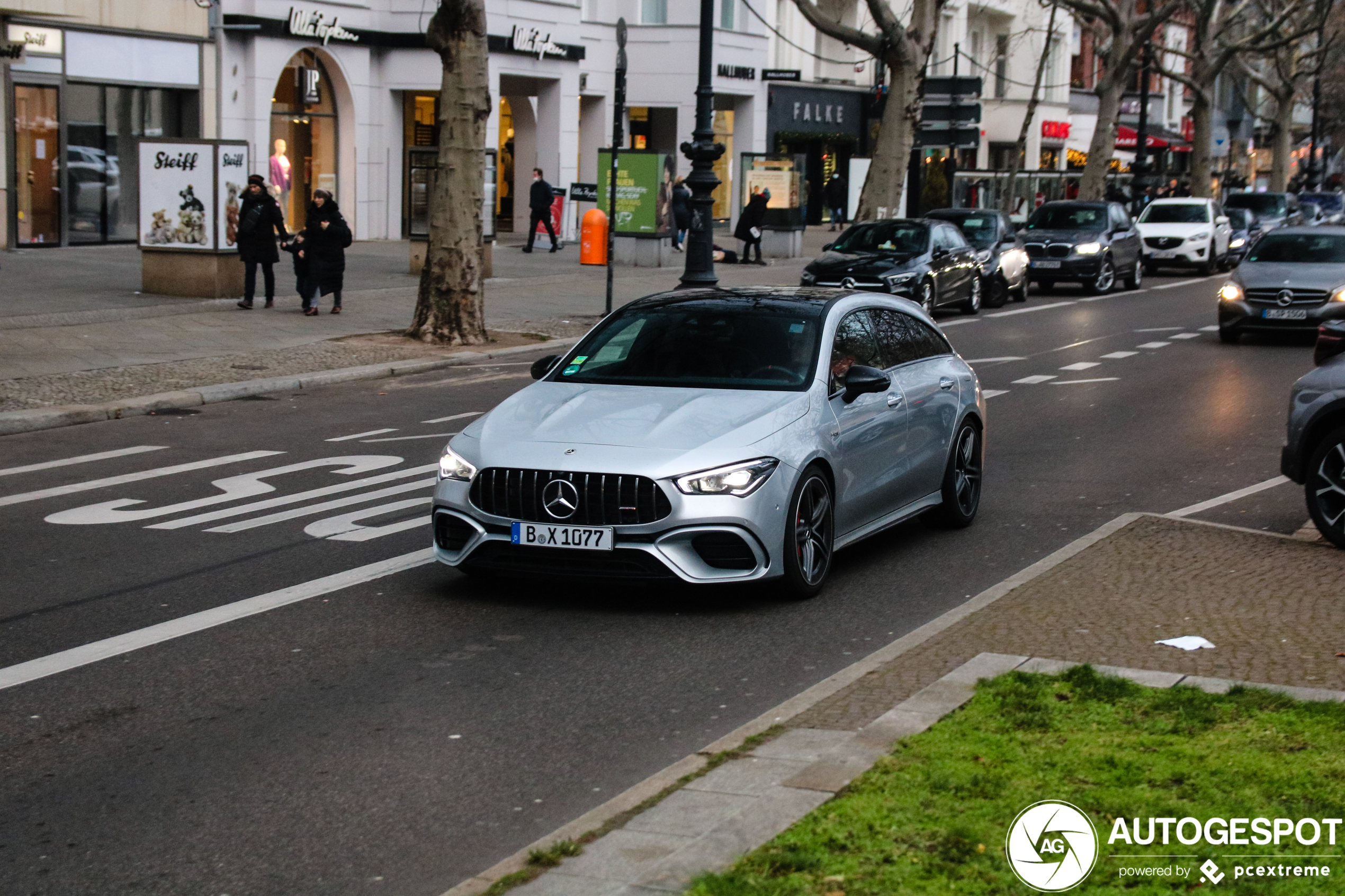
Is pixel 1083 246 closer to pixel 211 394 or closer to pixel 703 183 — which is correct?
pixel 703 183

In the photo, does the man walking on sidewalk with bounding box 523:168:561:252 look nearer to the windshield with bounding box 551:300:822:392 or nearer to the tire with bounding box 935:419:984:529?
the tire with bounding box 935:419:984:529

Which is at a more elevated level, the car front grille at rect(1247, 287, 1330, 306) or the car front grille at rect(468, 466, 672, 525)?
the car front grille at rect(1247, 287, 1330, 306)

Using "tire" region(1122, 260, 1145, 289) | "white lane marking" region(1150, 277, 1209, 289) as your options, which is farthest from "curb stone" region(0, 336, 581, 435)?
"white lane marking" region(1150, 277, 1209, 289)

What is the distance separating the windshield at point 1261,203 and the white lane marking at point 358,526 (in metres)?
43.2

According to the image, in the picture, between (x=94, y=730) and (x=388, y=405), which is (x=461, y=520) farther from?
(x=388, y=405)

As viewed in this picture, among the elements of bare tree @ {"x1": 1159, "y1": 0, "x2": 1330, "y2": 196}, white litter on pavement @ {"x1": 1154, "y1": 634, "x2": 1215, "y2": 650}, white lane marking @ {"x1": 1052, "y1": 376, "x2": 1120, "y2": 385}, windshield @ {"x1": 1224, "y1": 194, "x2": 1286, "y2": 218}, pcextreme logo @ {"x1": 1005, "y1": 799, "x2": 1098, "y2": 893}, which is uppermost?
bare tree @ {"x1": 1159, "y1": 0, "x2": 1330, "y2": 196}

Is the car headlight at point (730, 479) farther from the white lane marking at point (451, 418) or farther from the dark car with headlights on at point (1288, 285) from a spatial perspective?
the dark car with headlights on at point (1288, 285)

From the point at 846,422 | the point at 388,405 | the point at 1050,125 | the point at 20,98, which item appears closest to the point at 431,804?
the point at 846,422

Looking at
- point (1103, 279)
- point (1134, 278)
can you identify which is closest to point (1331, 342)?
point (1103, 279)

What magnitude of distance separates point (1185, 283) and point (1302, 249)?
14599 mm

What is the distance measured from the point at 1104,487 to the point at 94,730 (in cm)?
770

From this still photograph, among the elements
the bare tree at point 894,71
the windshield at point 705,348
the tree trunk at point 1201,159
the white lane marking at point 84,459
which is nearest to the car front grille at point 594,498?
the windshield at point 705,348

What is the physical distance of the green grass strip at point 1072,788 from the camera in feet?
14.6

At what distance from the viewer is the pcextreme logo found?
4469mm
